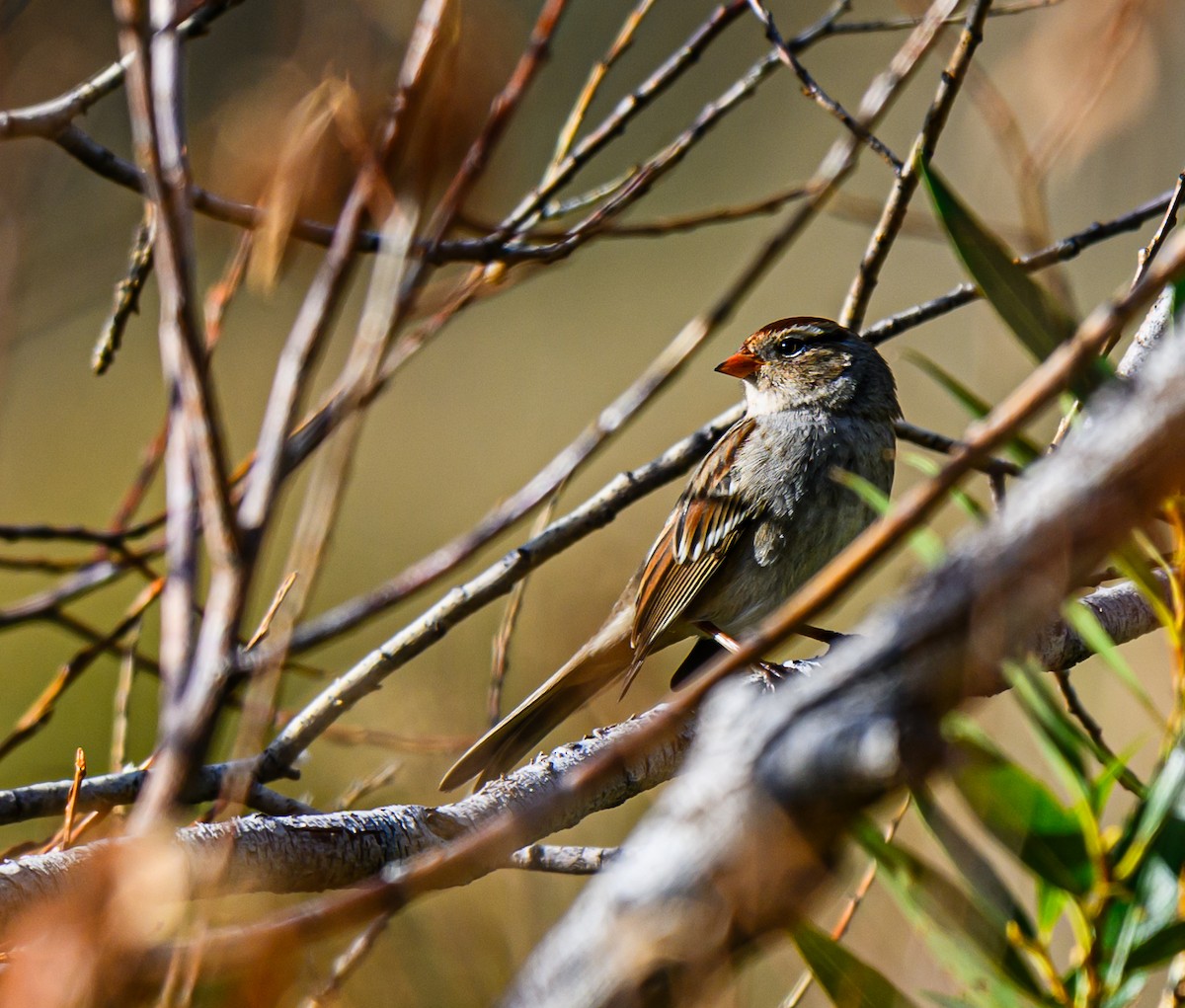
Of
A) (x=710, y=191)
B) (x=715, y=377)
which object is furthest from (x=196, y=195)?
(x=710, y=191)

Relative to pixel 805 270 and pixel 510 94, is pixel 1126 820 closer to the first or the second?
pixel 510 94

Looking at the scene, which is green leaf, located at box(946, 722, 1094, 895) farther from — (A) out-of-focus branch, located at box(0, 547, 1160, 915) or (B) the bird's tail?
(B) the bird's tail

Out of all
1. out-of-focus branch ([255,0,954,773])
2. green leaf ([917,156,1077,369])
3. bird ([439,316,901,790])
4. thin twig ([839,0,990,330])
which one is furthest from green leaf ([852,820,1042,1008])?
bird ([439,316,901,790])

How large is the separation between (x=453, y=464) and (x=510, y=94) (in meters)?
9.08

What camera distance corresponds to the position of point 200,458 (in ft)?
2.63

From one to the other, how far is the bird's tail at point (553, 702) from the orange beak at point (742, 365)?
3.18 feet

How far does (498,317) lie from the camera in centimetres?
1096

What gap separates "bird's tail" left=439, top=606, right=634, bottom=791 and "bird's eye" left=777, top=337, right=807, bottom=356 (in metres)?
1.08

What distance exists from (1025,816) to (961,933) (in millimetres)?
108

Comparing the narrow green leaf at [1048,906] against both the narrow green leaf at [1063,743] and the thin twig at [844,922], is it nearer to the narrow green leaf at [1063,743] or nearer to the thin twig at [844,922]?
the narrow green leaf at [1063,743]

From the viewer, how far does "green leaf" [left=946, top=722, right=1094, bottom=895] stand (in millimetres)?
799

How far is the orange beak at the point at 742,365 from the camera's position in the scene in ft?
13.6

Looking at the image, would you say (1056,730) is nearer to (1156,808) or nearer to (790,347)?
(1156,808)

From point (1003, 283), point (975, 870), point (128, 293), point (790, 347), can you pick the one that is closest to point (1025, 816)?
point (975, 870)
